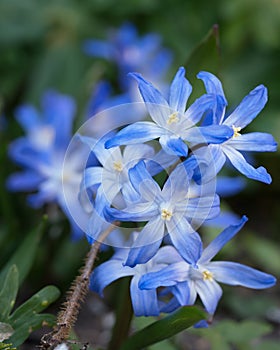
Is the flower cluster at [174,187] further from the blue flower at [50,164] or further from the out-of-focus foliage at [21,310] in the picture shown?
the blue flower at [50,164]

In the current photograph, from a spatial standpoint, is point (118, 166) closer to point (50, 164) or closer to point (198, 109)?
point (198, 109)

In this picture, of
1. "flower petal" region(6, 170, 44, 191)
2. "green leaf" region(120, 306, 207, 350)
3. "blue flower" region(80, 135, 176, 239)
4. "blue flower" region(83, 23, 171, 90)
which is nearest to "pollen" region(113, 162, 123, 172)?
"blue flower" region(80, 135, 176, 239)

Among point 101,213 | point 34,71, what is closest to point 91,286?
point 101,213

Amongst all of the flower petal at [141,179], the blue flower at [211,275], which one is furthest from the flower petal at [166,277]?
the flower petal at [141,179]

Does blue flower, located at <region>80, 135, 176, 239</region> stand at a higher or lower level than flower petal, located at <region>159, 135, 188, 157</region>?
lower

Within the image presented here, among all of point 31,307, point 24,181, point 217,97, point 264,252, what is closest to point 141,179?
point 217,97

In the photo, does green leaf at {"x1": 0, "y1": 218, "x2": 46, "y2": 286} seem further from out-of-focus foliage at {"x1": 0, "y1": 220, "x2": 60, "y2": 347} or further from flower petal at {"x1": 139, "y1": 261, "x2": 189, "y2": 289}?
flower petal at {"x1": 139, "y1": 261, "x2": 189, "y2": 289}

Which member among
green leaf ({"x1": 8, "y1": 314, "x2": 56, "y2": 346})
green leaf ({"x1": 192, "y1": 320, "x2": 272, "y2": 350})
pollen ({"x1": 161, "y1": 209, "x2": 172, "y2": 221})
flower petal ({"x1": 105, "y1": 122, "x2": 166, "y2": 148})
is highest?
flower petal ({"x1": 105, "y1": 122, "x2": 166, "y2": 148})

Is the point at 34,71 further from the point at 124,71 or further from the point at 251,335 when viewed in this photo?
the point at 251,335
